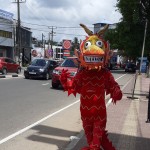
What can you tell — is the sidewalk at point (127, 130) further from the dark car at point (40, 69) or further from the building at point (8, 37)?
the building at point (8, 37)

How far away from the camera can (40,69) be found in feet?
87.2

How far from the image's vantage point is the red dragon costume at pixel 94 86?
559 centimetres

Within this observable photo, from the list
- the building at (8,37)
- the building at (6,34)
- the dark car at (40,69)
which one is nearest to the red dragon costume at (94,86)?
the dark car at (40,69)

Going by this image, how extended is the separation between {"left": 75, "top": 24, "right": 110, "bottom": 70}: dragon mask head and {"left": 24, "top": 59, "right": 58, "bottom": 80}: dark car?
68.1 ft

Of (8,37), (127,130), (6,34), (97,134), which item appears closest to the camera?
(97,134)

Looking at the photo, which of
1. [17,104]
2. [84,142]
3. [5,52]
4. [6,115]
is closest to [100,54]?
[84,142]

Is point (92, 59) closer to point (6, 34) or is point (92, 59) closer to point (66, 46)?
point (66, 46)

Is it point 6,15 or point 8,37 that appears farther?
point 8,37

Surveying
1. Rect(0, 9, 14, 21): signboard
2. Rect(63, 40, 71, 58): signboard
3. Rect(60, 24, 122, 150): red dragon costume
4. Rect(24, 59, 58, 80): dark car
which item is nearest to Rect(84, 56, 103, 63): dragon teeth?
Rect(60, 24, 122, 150): red dragon costume

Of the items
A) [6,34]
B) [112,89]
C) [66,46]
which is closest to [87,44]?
[112,89]

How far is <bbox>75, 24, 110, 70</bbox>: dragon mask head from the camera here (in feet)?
18.3

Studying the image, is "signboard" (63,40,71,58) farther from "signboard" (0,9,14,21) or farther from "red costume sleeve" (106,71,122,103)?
"signboard" (0,9,14,21)

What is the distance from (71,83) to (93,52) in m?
0.72

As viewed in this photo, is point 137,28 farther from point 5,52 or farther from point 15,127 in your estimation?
point 15,127
